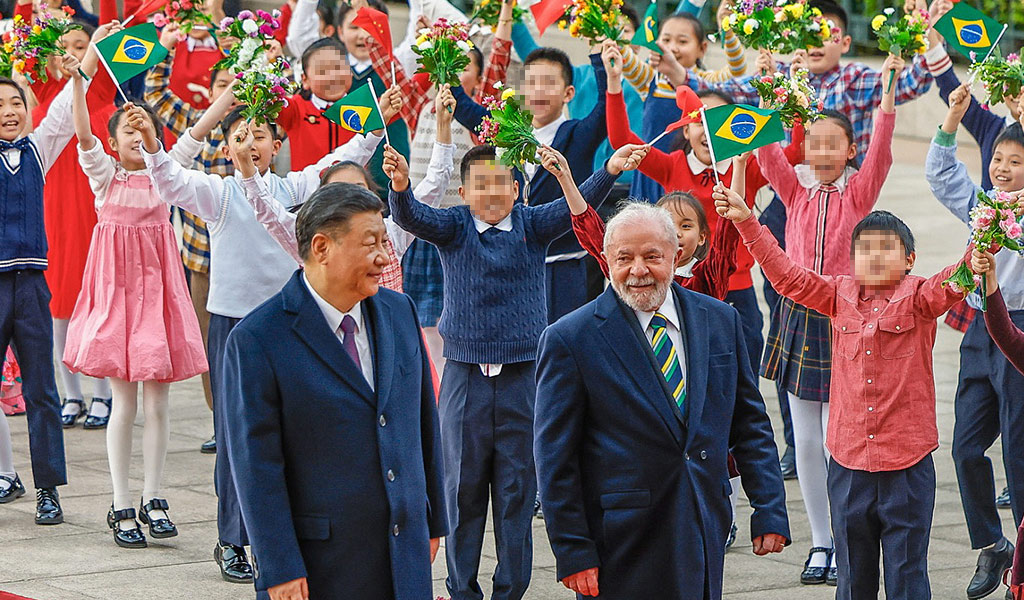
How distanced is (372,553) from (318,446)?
0.34 m

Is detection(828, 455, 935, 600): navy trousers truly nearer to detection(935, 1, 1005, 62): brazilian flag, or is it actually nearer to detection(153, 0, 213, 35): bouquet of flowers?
detection(935, 1, 1005, 62): brazilian flag

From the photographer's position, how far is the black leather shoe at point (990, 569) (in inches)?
261

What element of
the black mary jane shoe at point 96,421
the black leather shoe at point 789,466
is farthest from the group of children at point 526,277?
the black mary jane shoe at point 96,421

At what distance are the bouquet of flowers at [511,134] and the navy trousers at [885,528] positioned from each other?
1.72m

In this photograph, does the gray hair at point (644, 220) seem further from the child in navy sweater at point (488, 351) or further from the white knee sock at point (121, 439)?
the white knee sock at point (121, 439)

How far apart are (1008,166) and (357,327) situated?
3.49 m

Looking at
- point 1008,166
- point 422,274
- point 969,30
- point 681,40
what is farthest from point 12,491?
point 969,30

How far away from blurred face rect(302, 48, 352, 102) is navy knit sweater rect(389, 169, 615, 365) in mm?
2259

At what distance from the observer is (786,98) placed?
21.1ft

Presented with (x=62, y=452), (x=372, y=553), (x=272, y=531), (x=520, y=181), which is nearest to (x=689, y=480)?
(x=372, y=553)

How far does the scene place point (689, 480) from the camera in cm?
469

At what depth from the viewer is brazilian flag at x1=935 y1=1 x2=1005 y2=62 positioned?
724cm

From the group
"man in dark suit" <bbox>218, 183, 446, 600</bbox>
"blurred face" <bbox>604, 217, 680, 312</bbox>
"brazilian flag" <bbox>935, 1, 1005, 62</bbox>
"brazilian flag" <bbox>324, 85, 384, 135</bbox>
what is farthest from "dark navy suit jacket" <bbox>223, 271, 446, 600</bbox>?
"brazilian flag" <bbox>935, 1, 1005, 62</bbox>

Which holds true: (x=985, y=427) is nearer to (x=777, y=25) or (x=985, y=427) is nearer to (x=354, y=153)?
(x=777, y=25)
